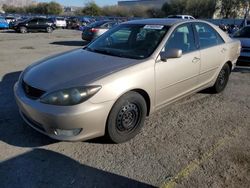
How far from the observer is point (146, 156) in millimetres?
3381

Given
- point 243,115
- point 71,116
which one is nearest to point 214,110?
point 243,115

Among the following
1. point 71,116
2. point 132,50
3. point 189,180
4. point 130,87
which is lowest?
point 189,180

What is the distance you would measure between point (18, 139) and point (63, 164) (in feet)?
2.86

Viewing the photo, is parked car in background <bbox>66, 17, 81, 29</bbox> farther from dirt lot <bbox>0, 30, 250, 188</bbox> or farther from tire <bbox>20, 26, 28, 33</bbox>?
dirt lot <bbox>0, 30, 250, 188</bbox>

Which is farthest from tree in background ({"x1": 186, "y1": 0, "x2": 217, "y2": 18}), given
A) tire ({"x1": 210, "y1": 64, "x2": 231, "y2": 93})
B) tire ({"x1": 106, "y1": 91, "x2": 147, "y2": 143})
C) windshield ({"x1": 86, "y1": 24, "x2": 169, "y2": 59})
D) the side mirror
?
tire ({"x1": 106, "y1": 91, "x2": 147, "y2": 143})

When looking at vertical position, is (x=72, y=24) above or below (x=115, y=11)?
below

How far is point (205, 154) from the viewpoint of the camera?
3.46 meters

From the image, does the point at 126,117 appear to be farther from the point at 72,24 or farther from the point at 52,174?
the point at 72,24

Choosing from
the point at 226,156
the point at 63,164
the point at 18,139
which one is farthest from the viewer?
the point at 18,139

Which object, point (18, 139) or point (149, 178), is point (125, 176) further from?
point (18, 139)

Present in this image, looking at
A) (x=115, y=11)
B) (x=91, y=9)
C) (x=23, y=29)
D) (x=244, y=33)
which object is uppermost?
(x=91, y=9)

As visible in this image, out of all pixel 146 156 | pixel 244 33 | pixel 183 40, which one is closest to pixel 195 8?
pixel 244 33

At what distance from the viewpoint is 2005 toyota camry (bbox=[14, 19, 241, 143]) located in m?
3.19

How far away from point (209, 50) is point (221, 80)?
3.37 ft
